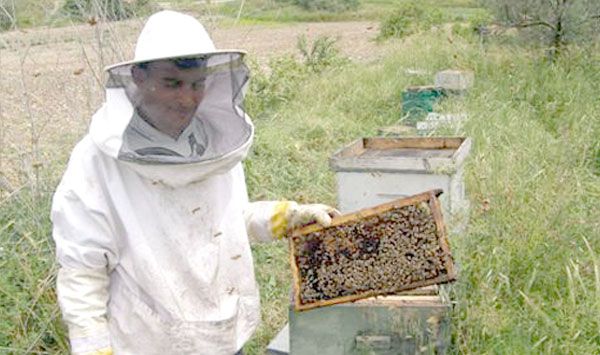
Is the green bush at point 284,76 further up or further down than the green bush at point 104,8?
further down

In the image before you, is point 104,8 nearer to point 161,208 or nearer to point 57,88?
point 57,88

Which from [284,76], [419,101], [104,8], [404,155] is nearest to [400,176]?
[404,155]

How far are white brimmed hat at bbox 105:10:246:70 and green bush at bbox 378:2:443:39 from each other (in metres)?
13.8

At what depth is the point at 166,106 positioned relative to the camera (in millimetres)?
2002

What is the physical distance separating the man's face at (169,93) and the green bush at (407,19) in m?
13.8

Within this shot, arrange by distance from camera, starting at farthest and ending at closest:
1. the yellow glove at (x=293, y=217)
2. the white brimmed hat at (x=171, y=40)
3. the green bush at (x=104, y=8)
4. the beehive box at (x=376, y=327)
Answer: the green bush at (x=104, y=8), the beehive box at (x=376, y=327), the yellow glove at (x=293, y=217), the white brimmed hat at (x=171, y=40)

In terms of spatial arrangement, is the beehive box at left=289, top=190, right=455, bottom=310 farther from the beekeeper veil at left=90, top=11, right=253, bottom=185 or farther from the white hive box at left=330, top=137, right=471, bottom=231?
the white hive box at left=330, top=137, right=471, bottom=231

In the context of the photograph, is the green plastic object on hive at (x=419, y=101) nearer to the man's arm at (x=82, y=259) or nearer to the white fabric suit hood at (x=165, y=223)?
the white fabric suit hood at (x=165, y=223)

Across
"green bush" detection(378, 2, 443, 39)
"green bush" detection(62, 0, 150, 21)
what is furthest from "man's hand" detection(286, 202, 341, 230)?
"green bush" detection(378, 2, 443, 39)

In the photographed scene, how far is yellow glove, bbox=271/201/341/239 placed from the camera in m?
2.39

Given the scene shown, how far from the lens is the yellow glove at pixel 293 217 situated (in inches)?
94.1

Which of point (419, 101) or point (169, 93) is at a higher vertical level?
point (169, 93)

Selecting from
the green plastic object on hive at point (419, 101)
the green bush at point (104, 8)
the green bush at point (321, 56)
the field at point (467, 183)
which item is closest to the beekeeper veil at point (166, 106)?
the field at point (467, 183)

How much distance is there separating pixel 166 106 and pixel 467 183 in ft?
9.17
